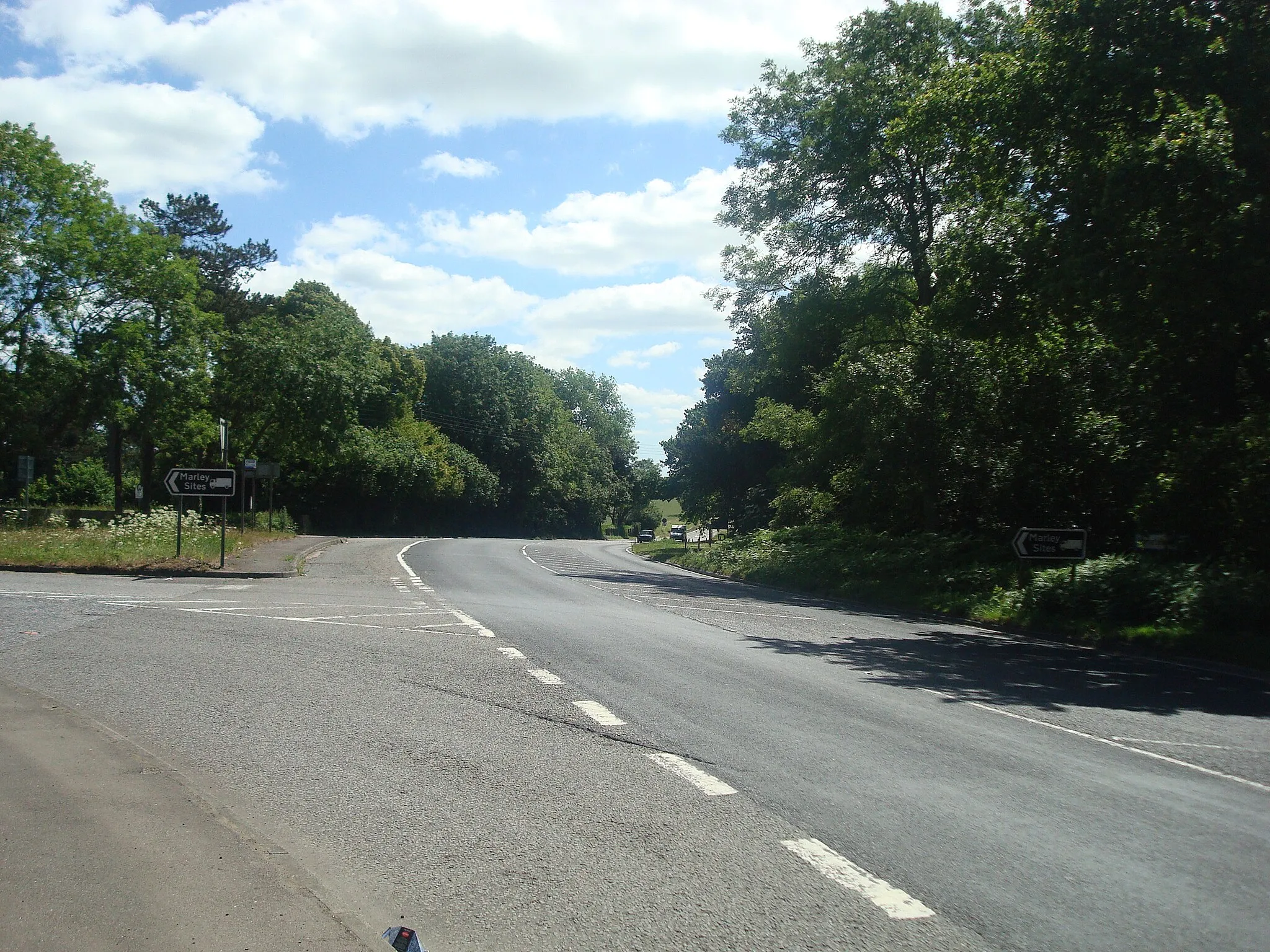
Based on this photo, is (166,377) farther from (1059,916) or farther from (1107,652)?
(1059,916)

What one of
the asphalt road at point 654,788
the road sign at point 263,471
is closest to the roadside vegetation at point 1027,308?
the asphalt road at point 654,788

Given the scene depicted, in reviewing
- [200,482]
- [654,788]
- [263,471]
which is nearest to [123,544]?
[200,482]

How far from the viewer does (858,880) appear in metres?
4.59

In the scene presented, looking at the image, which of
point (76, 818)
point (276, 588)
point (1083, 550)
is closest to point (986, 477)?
point (1083, 550)

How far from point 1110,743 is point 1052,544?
33.4ft

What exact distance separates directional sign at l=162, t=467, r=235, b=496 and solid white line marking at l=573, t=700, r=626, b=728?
15.8 m

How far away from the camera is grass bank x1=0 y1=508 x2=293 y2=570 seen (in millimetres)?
21719

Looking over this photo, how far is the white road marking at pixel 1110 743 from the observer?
270 inches

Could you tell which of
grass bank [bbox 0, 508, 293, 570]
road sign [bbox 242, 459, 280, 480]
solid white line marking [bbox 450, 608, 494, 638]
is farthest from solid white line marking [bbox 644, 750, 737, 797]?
road sign [bbox 242, 459, 280, 480]

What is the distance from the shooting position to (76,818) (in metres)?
5.16

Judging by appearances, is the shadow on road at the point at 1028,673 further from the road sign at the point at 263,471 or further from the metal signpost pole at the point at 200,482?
the road sign at the point at 263,471

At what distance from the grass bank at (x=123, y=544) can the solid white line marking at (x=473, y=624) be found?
901 centimetres

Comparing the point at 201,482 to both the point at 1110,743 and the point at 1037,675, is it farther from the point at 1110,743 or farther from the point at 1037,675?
the point at 1110,743

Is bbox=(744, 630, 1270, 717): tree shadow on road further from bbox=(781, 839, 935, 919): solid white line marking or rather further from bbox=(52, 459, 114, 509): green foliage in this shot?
bbox=(52, 459, 114, 509): green foliage
